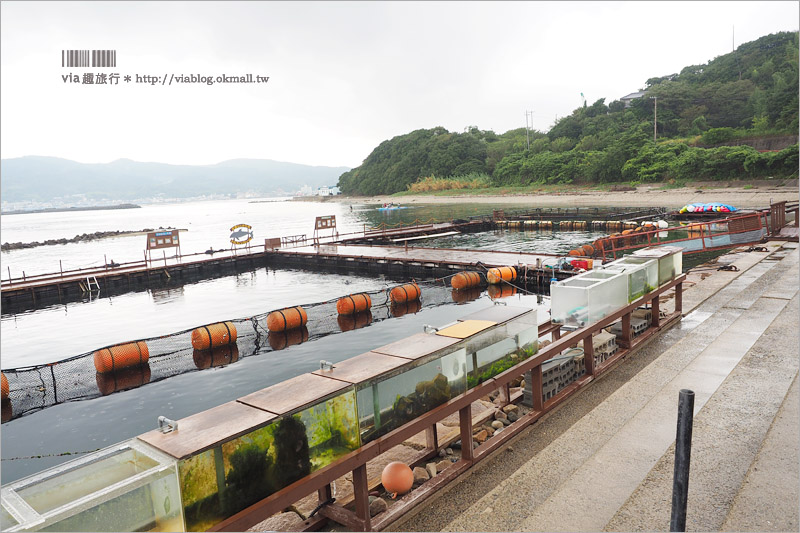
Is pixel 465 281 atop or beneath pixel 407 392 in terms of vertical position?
beneath

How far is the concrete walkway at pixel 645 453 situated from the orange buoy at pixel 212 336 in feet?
41.4

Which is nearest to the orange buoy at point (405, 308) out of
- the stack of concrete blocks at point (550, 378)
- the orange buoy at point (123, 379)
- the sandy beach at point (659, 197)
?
the orange buoy at point (123, 379)

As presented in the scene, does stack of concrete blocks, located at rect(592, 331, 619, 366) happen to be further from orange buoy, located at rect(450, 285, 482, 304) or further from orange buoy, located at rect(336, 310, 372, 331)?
orange buoy, located at rect(450, 285, 482, 304)

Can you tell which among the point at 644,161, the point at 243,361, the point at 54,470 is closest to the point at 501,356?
the point at 54,470

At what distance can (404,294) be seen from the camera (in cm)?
2131

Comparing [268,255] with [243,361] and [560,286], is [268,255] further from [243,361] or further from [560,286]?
[560,286]

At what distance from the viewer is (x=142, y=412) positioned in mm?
12836

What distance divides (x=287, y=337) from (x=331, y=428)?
46.2ft

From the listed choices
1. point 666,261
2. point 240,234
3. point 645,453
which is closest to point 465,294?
point 666,261

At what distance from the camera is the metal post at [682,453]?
3.09 metres

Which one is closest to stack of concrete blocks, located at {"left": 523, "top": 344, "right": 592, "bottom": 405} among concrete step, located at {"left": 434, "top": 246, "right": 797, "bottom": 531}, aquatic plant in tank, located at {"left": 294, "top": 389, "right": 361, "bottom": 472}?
concrete step, located at {"left": 434, "top": 246, "right": 797, "bottom": 531}

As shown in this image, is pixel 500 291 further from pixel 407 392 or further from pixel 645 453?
pixel 407 392

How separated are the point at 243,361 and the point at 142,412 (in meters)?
3.73

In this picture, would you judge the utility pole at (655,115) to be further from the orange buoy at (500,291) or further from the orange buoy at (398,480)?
the orange buoy at (398,480)
